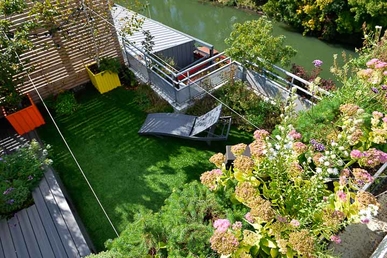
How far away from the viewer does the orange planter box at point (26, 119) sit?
612cm

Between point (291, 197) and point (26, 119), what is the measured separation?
6.19 meters

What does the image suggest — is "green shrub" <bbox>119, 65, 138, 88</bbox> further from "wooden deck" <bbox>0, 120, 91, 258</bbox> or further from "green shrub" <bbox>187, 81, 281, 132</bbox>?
"wooden deck" <bbox>0, 120, 91, 258</bbox>

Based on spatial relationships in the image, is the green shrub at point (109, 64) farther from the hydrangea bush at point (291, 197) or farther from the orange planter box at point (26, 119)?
the hydrangea bush at point (291, 197)

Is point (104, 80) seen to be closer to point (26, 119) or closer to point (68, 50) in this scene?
point (68, 50)

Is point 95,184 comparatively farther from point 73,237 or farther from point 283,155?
point 283,155

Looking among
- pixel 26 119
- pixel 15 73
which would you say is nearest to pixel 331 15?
pixel 15 73

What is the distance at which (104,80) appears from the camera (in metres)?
7.36

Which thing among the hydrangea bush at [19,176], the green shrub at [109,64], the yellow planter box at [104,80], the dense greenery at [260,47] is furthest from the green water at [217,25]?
the hydrangea bush at [19,176]

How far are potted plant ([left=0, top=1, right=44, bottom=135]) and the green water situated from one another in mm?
7750

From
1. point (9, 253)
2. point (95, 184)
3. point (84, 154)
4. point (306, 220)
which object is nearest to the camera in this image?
point (306, 220)

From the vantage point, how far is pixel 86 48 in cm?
723

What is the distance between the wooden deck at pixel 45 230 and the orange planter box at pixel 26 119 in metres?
2.14

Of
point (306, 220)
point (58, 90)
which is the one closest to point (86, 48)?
point (58, 90)

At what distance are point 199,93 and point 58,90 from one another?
395cm
